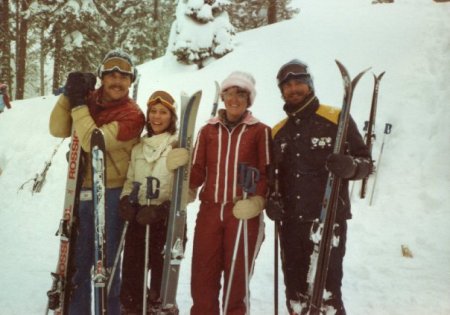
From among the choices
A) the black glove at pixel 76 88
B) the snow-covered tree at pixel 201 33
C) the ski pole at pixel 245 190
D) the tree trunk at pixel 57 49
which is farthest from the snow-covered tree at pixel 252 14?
the ski pole at pixel 245 190

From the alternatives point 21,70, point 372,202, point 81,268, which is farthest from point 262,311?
point 21,70

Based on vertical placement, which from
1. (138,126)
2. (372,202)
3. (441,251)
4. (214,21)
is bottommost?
A: (441,251)

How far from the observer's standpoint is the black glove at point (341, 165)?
8.97 feet

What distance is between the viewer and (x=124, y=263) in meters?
3.32

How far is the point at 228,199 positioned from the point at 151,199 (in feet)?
2.09

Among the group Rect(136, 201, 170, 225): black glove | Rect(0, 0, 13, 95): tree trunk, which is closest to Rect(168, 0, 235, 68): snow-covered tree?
Rect(0, 0, 13, 95): tree trunk

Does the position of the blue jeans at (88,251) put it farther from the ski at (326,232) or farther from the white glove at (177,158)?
the ski at (326,232)

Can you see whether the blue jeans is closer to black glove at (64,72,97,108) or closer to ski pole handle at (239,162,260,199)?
black glove at (64,72,97,108)

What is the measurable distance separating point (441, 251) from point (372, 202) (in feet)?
5.19

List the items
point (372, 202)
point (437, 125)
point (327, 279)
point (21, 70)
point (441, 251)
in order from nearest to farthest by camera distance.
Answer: point (327, 279) → point (441, 251) → point (372, 202) → point (437, 125) → point (21, 70)

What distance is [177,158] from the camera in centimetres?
313

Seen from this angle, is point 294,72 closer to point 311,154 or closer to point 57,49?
point 311,154

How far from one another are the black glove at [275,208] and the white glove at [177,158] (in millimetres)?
748

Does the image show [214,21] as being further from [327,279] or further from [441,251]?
[327,279]
